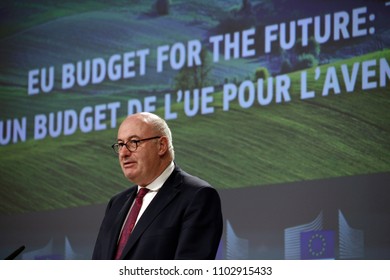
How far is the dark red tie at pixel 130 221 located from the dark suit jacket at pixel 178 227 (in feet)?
0.09

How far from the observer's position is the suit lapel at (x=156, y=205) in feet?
9.52

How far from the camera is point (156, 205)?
2.96 m

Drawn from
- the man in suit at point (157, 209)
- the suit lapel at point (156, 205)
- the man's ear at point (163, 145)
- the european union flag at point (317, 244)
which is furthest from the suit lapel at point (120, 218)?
the european union flag at point (317, 244)

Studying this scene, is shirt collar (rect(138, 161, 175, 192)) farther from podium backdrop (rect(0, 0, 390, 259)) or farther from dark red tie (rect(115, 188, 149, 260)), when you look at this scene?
podium backdrop (rect(0, 0, 390, 259))

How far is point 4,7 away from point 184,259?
4.50 m

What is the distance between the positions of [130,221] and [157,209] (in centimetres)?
16

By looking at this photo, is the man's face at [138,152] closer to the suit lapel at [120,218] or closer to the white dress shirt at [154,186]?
the white dress shirt at [154,186]

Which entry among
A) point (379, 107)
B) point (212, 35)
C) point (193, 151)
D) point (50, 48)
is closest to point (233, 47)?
point (212, 35)

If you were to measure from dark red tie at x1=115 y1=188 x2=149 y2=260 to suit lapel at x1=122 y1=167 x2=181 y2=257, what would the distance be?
0.25ft

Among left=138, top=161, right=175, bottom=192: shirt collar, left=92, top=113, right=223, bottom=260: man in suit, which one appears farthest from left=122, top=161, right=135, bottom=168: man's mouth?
left=138, top=161, right=175, bottom=192: shirt collar

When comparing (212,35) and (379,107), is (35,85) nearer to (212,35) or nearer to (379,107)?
(212,35)

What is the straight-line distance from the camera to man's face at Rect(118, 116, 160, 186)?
9.93 ft

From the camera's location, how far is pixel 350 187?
506cm

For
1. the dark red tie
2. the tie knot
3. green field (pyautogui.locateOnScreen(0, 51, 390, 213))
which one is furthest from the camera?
green field (pyautogui.locateOnScreen(0, 51, 390, 213))
